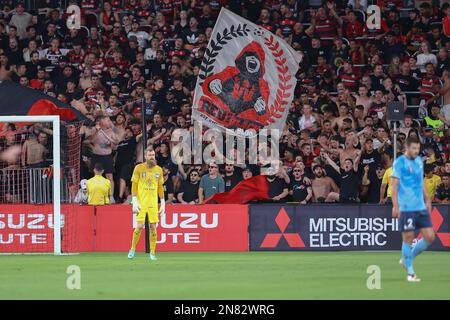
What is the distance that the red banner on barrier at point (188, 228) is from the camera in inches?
1031

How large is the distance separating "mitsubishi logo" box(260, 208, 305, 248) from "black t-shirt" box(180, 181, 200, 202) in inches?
91.1

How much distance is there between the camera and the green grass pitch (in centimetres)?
1339

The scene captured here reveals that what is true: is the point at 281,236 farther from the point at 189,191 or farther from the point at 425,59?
the point at 425,59

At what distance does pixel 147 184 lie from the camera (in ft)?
72.9

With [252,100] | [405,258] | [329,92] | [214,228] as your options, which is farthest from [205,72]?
[405,258]

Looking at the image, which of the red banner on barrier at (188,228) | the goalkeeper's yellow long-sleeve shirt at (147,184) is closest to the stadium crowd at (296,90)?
the red banner on barrier at (188,228)

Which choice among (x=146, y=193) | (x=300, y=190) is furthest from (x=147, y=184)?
(x=300, y=190)

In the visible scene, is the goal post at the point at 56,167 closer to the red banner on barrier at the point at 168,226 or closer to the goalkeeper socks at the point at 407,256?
the red banner on barrier at the point at 168,226

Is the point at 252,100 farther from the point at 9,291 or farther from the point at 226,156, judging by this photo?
the point at 9,291

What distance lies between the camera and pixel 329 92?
1197 inches

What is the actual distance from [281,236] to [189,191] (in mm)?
2753

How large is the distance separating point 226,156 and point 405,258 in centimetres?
1272

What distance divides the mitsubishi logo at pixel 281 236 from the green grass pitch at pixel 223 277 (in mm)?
2430

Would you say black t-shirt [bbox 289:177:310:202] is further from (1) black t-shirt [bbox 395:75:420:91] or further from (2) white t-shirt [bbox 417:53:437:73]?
(2) white t-shirt [bbox 417:53:437:73]
